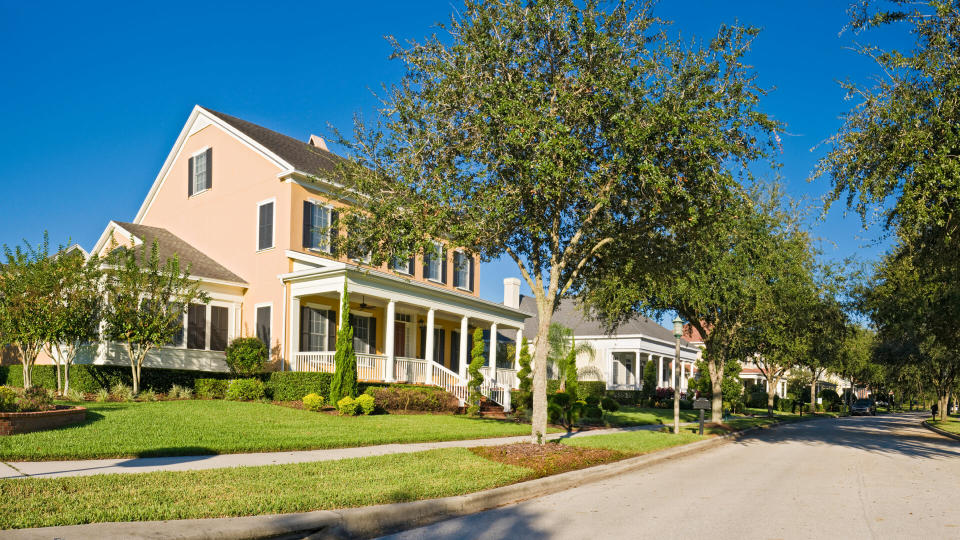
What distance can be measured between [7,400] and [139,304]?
828cm

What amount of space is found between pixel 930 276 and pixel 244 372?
21428 millimetres

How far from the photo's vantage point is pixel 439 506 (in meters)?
8.58

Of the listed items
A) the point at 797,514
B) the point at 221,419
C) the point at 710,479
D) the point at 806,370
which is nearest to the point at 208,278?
the point at 221,419

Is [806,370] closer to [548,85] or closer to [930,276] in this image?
[930,276]

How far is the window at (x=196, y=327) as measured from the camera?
76.1ft

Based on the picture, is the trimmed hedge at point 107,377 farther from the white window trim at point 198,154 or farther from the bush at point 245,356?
the white window trim at point 198,154

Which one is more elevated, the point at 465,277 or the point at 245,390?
the point at 465,277

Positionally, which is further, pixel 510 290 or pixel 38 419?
pixel 510 290

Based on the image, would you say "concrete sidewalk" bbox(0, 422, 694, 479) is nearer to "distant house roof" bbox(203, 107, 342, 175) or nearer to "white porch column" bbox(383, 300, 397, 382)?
"white porch column" bbox(383, 300, 397, 382)

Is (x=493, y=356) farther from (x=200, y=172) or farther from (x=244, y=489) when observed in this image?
(x=244, y=489)

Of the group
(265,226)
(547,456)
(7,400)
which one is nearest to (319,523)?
(547,456)

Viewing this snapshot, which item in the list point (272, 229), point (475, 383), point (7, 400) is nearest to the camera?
point (7, 400)

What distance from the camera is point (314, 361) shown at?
2306cm

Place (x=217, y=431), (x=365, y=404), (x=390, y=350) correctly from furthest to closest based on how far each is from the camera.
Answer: (x=390, y=350) → (x=365, y=404) → (x=217, y=431)
